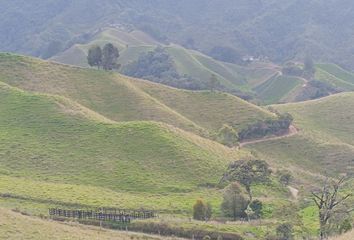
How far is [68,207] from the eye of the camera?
71250mm

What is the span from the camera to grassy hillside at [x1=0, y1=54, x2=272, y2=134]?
430 ft

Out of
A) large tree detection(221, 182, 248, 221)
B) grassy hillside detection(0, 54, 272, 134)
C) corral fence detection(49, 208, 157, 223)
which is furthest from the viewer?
grassy hillside detection(0, 54, 272, 134)

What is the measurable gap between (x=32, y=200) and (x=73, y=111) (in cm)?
4099

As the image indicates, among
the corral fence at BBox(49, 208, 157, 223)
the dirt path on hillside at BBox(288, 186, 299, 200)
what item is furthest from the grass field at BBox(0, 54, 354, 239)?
the corral fence at BBox(49, 208, 157, 223)

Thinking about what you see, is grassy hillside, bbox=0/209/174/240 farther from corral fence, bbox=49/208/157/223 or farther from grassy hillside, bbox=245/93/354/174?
grassy hillside, bbox=245/93/354/174

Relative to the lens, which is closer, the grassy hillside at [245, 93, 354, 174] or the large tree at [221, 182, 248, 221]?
the large tree at [221, 182, 248, 221]

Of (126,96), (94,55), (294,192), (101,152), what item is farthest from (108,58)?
(294,192)

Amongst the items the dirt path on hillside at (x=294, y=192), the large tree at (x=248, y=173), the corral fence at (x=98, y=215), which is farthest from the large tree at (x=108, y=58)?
the corral fence at (x=98, y=215)

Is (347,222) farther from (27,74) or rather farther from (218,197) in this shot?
(27,74)

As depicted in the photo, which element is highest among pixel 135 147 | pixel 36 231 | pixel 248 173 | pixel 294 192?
pixel 135 147

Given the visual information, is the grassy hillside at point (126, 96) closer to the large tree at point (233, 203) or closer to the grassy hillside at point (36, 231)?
the large tree at point (233, 203)

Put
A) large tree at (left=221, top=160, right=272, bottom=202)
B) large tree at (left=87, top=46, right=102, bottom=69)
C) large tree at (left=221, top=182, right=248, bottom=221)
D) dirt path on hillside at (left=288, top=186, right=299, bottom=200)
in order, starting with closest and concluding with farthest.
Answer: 1. large tree at (left=221, top=182, right=248, bottom=221)
2. large tree at (left=221, top=160, right=272, bottom=202)
3. dirt path on hillside at (left=288, top=186, right=299, bottom=200)
4. large tree at (left=87, top=46, right=102, bottom=69)

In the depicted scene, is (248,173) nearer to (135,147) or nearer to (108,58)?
(135,147)

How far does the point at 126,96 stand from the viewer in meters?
136
